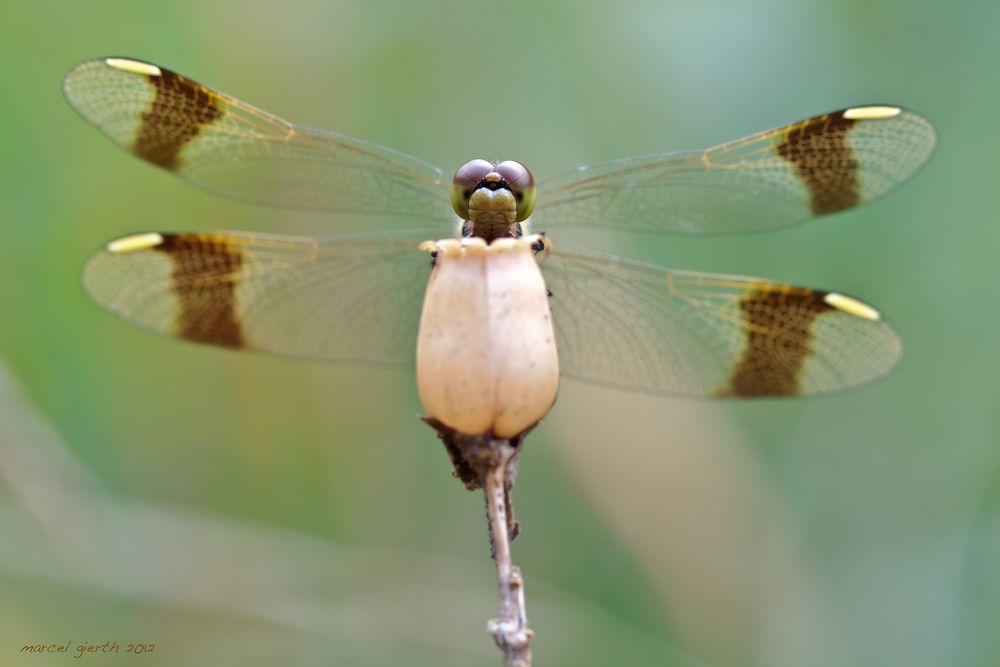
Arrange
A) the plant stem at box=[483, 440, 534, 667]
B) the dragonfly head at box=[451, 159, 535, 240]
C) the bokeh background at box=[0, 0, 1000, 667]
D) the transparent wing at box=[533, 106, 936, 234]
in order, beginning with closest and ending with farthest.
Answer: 1. the plant stem at box=[483, 440, 534, 667]
2. the dragonfly head at box=[451, 159, 535, 240]
3. the transparent wing at box=[533, 106, 936, 234]
4. the bokeh background at box=[0, 0, 1000, 667]

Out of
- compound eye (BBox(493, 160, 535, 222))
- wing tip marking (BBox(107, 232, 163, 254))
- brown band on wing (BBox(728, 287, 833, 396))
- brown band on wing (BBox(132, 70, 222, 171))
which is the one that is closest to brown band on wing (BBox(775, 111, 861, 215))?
brown band on wing (BBox(728, 287, 833, 396))

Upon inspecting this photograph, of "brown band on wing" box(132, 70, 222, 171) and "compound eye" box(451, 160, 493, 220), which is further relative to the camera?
"brown band on wing" box(132, 70, 222, 171)

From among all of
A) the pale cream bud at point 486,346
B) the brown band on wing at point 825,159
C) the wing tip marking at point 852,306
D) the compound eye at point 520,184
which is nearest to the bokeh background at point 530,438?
the brown band on wing at point 825,159

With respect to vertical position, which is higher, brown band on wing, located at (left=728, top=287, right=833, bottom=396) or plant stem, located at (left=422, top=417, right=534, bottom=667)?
brown band on wing, located at (left=728, top=287, right=833, bottom=396)

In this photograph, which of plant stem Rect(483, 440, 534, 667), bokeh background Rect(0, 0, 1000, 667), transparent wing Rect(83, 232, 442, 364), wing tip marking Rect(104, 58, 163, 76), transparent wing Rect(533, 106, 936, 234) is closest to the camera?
plant stem Rect(483, 440, 534, 667)

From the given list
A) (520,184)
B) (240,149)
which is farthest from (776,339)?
(240,149)

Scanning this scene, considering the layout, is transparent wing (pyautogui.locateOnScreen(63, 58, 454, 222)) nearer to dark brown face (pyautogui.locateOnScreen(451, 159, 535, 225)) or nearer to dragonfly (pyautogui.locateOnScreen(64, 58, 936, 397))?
dragonfly (pyautogui.locateOnScreen(64, 58, 936, 397))

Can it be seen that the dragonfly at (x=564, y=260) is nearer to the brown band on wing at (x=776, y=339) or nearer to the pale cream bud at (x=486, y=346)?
the brown band on wing at (x=776, y=339)

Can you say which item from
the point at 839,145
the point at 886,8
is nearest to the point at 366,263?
the point at 839,145
